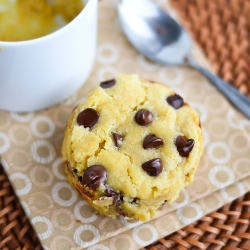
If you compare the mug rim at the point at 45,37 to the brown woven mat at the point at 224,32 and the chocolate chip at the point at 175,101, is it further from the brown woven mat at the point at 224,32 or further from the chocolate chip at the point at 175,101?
the brown woven mat at the point at 224,32

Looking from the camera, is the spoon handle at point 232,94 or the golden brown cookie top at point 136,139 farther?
the spoon handle at point 232,94

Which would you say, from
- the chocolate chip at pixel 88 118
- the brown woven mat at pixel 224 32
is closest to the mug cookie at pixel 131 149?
the chocolate chip at pixel 88 118

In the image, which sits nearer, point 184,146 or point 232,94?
point 184,146

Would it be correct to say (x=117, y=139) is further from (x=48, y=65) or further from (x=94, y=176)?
(x=48, y=65)

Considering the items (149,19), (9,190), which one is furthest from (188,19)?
(9,190)

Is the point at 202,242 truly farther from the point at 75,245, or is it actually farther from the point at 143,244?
the point at 75,245

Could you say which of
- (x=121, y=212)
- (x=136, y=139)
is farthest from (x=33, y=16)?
(x=121, y=212)

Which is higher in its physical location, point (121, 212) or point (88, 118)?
point (88, 118)
